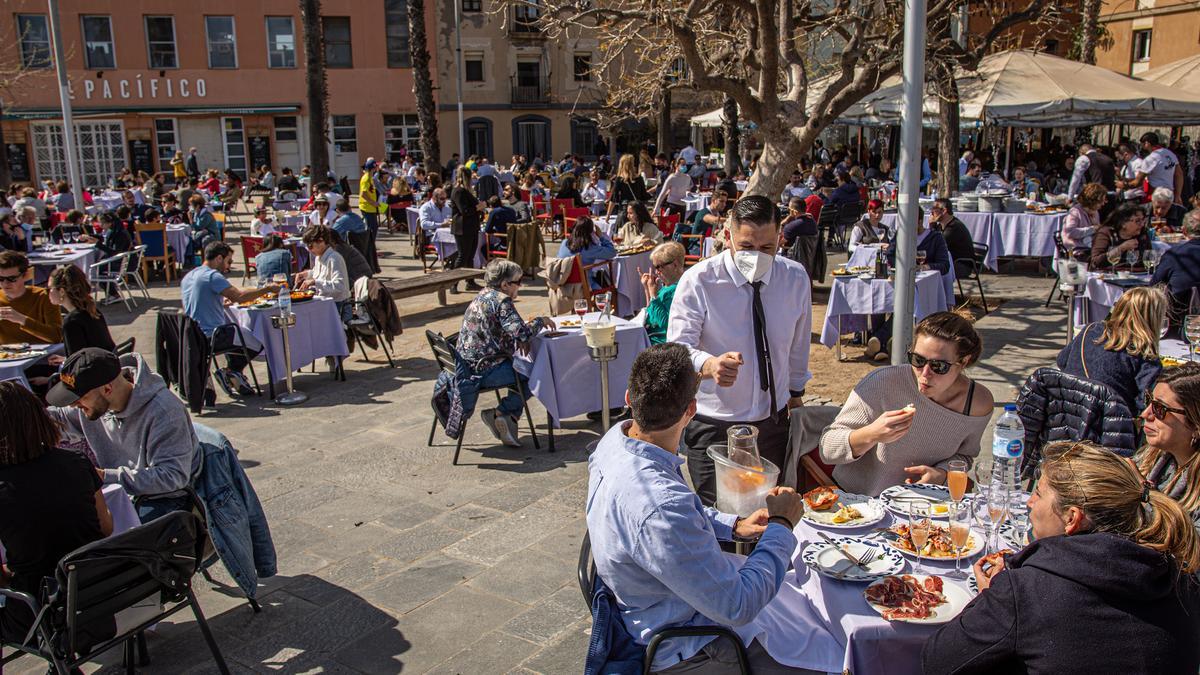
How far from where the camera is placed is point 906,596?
273cm

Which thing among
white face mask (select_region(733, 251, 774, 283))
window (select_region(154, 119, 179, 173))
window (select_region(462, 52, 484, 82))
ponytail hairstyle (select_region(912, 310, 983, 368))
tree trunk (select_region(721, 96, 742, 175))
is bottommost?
ponytail hairstyle (select_region(912, 310, 983, 368))

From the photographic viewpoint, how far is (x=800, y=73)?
8789 mm

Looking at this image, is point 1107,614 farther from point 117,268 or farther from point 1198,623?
point 117,268

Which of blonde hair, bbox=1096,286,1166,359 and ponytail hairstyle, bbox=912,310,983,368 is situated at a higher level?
ponytail hairstyle, bbox=912,310,983,368

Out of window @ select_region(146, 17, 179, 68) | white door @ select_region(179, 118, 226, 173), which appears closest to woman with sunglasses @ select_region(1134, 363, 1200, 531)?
white door @ select_region(179, 118, 226, 173)

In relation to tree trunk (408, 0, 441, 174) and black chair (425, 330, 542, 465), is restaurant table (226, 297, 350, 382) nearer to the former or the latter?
black chair (425, 330, 542, 465)

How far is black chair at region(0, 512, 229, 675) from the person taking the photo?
136 inches

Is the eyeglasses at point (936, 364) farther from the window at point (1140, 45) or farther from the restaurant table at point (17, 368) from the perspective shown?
the window at point (1140, 45)

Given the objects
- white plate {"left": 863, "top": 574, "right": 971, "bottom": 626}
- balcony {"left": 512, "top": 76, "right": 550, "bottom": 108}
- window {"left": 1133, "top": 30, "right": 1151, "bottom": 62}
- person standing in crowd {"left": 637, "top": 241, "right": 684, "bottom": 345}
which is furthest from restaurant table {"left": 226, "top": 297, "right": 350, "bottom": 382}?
window {"left": 1133, "top": 30, "right": 1151, "bottom": 62}

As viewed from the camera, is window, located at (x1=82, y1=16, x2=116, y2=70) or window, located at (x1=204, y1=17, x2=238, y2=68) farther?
window, located at (x1=204, y1=17, x2=238, y2=68)

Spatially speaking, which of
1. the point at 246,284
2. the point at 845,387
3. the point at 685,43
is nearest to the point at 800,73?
the point at 685,43

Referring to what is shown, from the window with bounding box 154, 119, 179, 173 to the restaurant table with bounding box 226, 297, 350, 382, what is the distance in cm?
2930

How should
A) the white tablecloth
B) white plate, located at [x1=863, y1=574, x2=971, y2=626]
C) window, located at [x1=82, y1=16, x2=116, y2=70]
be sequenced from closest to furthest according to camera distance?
white plate, located at [x1=863, y1=574, x2=971, y2=626], the white tablecloth, window, located at [x1=82, y1=16, x2=116, y2=70]

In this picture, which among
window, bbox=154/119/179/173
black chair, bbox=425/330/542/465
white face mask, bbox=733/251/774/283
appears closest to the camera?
white face mask, bbox=733/251/774/283
